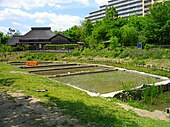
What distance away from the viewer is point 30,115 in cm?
642

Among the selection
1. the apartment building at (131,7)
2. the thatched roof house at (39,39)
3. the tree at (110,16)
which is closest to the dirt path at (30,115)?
the tree at (110,16)

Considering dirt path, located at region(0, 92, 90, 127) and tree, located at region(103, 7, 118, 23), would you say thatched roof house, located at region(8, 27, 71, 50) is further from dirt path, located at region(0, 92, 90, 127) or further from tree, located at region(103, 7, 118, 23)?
dirt path, located at region(0, 92, 90, 127)

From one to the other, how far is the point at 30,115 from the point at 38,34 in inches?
1821

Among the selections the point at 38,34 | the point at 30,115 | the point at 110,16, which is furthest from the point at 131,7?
the point at 30,115

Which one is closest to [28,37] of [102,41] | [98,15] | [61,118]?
[102,41]

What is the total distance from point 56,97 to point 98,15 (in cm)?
9450

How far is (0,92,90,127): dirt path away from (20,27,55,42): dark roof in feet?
139

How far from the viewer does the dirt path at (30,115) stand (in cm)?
574

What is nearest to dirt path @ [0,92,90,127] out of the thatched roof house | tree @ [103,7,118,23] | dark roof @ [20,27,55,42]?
tree @ [103,7,118,23]

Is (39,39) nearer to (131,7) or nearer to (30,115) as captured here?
(131,7)

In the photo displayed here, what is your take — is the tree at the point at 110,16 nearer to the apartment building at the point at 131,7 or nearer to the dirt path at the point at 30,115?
the apartment building at the point at 131,7

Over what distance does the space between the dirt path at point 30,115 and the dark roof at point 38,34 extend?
4236cm

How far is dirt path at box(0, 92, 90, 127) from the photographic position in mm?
5743

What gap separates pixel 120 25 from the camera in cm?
4575
